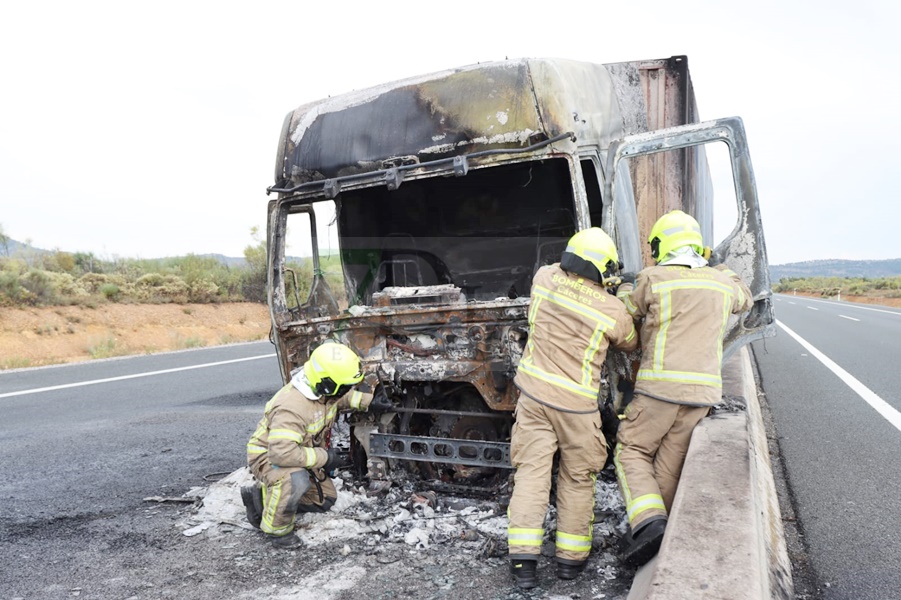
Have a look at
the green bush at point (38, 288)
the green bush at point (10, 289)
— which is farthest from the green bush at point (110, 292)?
the green bush at point (10, 289)

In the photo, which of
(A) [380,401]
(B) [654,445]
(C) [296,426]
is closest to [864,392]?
(B) [654,445]

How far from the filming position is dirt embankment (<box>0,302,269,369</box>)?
576 inches

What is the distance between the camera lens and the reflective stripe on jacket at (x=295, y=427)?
12.4ft

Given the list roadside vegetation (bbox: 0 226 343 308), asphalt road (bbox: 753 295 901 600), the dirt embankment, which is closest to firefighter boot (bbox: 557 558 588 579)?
asphalt road (bbox: 753 295 901 600)

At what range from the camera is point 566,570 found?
322cm

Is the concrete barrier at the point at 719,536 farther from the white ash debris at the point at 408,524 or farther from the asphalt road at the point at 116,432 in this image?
the asphalt road at the point at 116,432

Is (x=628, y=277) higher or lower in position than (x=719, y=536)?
higher

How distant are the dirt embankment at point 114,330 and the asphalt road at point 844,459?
12.1 m

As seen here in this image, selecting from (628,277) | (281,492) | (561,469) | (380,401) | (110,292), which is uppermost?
(110,292)

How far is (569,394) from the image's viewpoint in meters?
3.33

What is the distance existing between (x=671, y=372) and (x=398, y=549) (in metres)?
1.69

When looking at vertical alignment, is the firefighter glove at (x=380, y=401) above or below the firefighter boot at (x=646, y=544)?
above

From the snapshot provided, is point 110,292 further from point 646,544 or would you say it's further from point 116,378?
point 646,544

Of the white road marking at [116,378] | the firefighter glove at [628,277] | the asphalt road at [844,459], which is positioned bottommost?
the asphalt road at [844,459]
